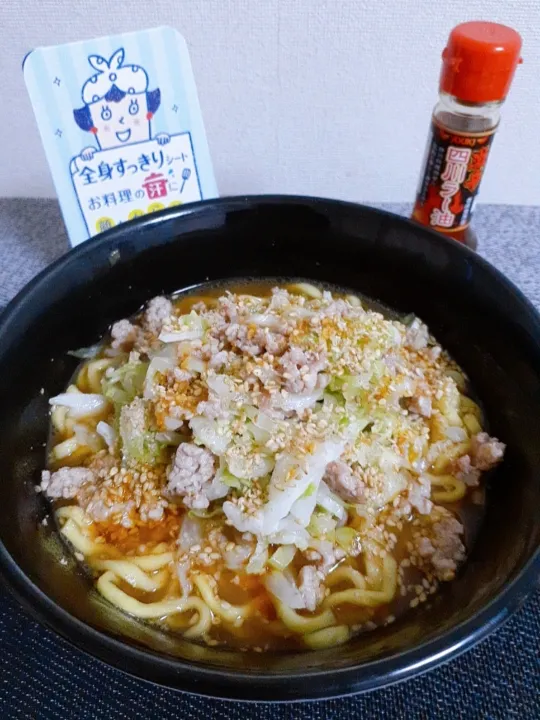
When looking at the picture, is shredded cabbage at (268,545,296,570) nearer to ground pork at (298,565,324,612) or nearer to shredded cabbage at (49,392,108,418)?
ground pork at (298,565,324,612)

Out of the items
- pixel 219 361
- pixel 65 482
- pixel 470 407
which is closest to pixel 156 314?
pixel 219 361

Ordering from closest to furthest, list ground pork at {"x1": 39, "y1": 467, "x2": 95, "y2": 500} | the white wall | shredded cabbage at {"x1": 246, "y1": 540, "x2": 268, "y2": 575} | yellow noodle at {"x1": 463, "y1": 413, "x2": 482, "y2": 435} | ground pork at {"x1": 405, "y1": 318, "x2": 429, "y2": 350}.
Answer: shredded cabbage at {"x1": 246, "y1": 540, "x2": 268, "y2": 575} → ground pork at {"x1": 39, "y1": 467, "x2": 95, "y2": 500} → yellow noodle at {"x1": 463, "y1": 413, "x2": 482, "y2": 435} → ground pork at {"x1": 405, "y1": 318, "x2": 429, "y2": 350} → the white wall

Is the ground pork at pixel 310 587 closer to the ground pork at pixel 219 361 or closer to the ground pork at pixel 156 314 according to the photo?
the ground pork at pixel 219 361

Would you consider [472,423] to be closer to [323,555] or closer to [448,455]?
[448,455]

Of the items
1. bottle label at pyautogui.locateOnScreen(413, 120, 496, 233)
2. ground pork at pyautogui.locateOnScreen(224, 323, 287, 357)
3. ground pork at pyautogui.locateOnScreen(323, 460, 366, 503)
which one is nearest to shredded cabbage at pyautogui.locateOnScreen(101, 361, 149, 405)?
ground pork at pyautogui.locateOnScreen(224, 323, 287, 357)

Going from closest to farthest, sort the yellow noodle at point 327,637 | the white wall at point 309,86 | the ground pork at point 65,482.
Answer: the yellow noodle at point 327,637, the ground pork at point 65,482, the white wall at point 309,86

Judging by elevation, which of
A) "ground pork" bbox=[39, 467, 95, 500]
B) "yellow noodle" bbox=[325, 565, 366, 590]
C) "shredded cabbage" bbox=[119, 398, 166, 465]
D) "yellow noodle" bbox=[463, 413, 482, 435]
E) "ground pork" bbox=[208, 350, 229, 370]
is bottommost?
"yellow noodle" bbox=[325, 565, 366, 590]

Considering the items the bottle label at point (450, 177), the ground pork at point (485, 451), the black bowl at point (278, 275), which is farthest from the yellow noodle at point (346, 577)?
the bottle label at point (450, 177)

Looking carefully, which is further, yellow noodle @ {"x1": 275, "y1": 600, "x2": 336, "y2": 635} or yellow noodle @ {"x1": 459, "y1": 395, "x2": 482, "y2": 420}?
yellow noodle @ {"x1": 459, "y1": 395, "x2": 482, "y2": 420}

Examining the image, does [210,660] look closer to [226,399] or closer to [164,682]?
[164,682]
